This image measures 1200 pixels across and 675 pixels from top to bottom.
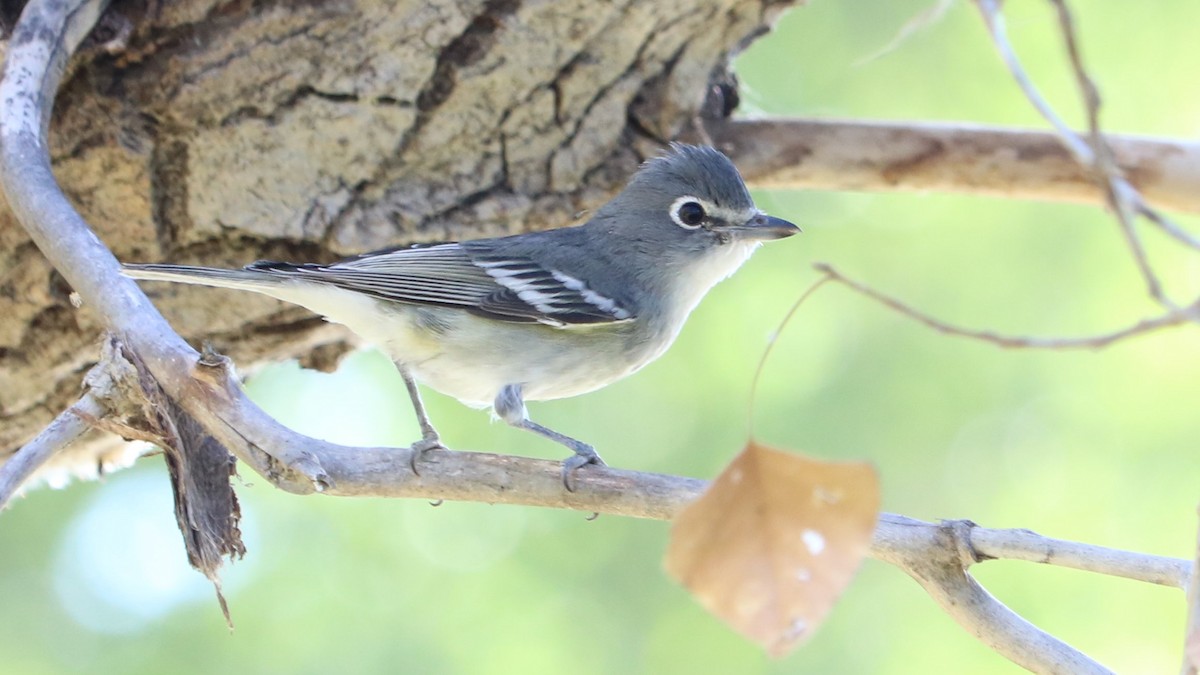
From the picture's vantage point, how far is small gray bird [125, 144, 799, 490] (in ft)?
11.4

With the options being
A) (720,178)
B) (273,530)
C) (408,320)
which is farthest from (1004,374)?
(273,530)

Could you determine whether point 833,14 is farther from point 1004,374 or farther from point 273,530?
point 273,530

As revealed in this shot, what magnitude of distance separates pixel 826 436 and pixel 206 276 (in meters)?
3.51

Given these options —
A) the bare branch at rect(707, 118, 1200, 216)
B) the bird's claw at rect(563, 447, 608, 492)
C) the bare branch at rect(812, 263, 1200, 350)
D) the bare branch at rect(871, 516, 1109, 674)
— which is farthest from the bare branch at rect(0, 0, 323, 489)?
the bare branch at rect(707, 118, 1200, 216)

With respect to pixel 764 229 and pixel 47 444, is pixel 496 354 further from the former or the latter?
pixel 47 444

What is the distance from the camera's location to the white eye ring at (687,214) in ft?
12.5

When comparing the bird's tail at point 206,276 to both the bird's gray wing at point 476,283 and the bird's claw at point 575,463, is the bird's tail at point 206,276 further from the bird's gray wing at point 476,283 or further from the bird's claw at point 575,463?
the bird's claw at point 575,463

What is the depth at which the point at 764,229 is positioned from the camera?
3682mm

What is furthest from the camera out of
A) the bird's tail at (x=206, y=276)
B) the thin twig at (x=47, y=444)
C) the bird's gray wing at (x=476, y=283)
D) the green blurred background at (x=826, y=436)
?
the green blurred background at (x=826, y=436)

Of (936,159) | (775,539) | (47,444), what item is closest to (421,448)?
(47,444)

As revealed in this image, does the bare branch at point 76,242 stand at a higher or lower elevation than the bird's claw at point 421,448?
higher

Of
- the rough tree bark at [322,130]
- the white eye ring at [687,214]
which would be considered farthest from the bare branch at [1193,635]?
the rough tree bark at [322,130]

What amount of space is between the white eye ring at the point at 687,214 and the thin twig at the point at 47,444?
198 centimetres

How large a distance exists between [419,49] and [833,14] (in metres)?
3.44
